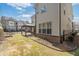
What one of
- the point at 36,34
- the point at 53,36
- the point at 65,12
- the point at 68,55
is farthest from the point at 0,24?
the point at 68,55

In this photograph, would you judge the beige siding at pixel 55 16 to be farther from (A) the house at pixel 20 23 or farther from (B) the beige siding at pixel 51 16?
(A) the house at pixel 20 23

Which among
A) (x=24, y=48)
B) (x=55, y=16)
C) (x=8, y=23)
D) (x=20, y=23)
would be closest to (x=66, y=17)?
(x=55, y=16)

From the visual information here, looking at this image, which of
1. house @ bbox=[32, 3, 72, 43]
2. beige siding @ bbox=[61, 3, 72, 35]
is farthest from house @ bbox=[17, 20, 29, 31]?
beige siding @ bbox=[61, 3, 72, 35]

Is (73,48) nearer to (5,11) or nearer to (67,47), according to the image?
(67,47)

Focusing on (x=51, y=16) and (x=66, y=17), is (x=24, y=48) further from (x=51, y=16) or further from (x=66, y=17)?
(x=66, y=17)

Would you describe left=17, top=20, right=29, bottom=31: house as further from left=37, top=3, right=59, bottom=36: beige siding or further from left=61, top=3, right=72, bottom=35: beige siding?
left=61, top=3, right=72, bottom=35: beige siding

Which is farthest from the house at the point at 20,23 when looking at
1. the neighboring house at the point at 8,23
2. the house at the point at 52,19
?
the house at the point at 52,19
